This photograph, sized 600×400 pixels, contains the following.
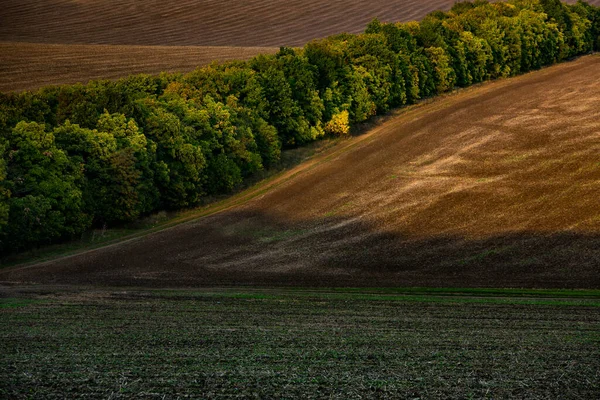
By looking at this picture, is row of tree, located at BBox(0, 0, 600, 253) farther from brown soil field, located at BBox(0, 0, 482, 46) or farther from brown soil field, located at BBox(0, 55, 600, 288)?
brown soil field, located at BBox(0, 0, 482, 46)

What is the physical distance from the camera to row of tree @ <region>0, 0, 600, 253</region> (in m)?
52.5

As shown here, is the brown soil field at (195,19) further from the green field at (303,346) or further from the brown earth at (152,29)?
the green field at (303,346)

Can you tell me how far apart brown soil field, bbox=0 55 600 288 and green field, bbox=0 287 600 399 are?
27.2 ft

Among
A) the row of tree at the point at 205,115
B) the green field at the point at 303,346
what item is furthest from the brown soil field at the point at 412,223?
the green field at the point at 303,346

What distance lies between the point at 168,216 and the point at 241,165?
355 inches

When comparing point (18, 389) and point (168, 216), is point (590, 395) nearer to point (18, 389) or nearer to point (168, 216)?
point (18, 389)

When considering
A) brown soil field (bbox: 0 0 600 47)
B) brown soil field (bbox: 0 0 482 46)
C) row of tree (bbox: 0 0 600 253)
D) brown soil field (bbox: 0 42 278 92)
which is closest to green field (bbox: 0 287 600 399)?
row of tree (bbox: 0 0 600 253)

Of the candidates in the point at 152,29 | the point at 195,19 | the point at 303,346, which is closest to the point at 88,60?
the point at 152,29

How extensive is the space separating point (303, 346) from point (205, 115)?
46.6 metres

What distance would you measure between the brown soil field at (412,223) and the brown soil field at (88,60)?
39148mm

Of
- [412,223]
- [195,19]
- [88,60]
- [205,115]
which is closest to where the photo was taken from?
[412,223]

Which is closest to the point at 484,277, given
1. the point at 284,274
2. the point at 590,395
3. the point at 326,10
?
the point at 284,274

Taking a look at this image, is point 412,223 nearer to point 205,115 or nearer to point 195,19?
point 205,115

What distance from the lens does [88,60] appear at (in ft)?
349
